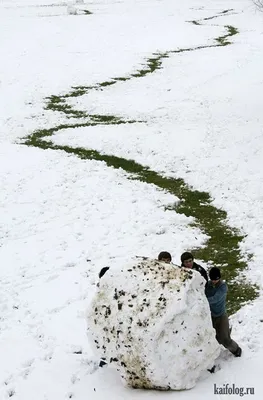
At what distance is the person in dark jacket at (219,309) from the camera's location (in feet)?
30.9

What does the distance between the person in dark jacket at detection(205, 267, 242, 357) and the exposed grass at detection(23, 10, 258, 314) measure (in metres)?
2.40

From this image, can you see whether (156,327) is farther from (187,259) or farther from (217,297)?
(187,259)

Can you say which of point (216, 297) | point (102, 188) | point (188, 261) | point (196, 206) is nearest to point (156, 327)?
point (216, 297)

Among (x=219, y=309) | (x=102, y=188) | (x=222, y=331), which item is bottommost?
(x=102, y=188)

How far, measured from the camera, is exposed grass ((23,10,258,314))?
44.3ft

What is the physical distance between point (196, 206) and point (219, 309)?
372 inches

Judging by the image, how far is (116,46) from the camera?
172 feet

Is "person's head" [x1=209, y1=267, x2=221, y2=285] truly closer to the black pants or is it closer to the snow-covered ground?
the black pants

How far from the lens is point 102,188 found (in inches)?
830

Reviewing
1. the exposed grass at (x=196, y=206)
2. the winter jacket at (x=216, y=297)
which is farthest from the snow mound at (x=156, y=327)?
the exposed grass at (x=196, y=206)

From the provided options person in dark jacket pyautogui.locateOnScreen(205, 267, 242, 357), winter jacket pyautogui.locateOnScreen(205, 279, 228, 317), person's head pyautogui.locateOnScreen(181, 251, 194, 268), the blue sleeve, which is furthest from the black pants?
person's head pyautogui.locateOnScreen(181, 251, 194, 268)

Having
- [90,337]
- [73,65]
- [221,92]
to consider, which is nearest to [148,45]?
[73,65]

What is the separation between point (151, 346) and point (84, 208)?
11260 mm

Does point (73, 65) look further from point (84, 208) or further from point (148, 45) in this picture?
point (84, 208)
